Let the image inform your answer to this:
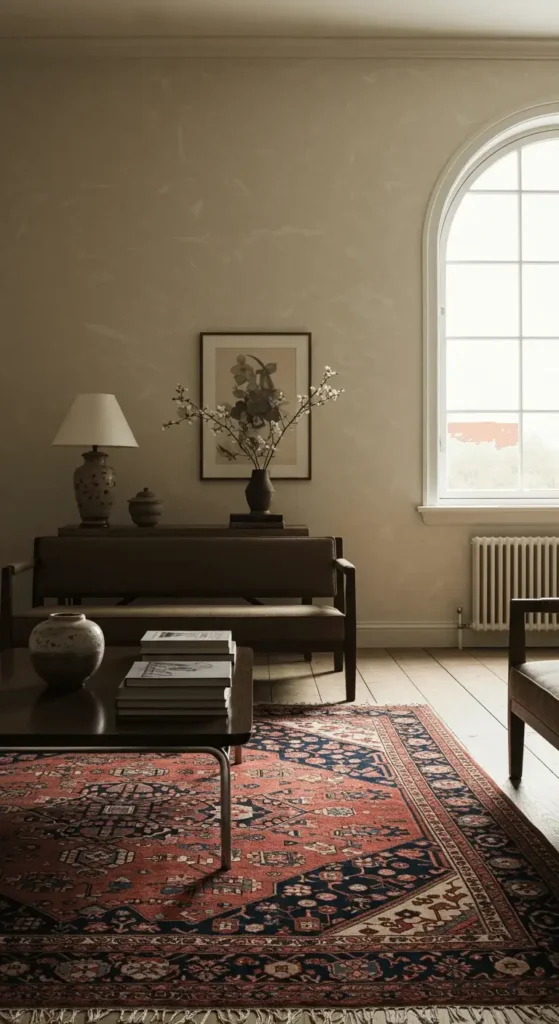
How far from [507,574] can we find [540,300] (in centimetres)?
164

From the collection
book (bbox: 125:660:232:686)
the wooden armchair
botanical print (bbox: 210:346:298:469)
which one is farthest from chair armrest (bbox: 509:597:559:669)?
botanical print (bbox: 210:346:298:469)

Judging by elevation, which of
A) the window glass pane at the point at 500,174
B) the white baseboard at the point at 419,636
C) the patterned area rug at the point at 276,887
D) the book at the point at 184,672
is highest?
the window glass pane at the point at 500,174

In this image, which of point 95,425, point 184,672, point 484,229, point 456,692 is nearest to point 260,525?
point 95,425

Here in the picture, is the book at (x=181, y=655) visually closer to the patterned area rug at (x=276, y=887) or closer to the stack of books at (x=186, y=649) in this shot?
the stack of books at (x=186, y=649)

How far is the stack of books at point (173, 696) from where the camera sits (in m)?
2.29

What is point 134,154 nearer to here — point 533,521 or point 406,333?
point 406,333

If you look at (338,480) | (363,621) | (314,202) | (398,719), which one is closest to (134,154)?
(314,202)

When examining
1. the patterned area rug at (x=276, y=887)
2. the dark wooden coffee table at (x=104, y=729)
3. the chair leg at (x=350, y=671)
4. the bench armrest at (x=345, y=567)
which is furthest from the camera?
the bench armrest at (x=345, y=567)

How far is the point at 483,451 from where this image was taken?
18.1ft

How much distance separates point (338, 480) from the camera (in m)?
5.36

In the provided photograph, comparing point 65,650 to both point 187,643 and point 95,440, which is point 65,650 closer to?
point 187,643

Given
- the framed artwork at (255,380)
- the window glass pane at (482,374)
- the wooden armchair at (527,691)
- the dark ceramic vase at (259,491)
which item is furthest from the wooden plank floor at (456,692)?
the window glass pane at (482,374)

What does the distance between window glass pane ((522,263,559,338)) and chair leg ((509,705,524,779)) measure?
315 cm

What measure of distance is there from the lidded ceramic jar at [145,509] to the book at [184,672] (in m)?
2.49
